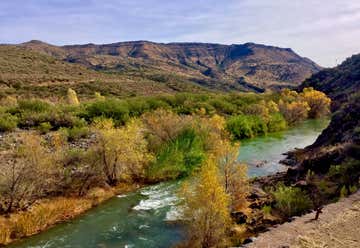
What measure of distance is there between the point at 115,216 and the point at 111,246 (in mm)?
4724

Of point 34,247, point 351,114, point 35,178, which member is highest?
point 351,114

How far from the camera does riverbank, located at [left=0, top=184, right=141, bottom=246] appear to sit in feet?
68.6

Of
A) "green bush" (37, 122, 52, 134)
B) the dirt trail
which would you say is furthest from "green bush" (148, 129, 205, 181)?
the dirt trail

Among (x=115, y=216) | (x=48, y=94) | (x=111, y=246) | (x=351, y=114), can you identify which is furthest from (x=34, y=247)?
(x=48, y=94)

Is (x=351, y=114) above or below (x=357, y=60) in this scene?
below

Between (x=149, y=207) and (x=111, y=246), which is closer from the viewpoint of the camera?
(x=111, y=246)

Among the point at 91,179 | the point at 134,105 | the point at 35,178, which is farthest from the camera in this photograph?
the point at 134,105

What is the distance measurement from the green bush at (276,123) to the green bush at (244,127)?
2.86 metres

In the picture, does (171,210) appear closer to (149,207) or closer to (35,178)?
(149,207)

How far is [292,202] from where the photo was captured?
22031mm

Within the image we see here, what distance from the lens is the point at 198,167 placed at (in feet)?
111

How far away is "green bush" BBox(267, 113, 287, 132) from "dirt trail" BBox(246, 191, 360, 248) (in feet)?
146

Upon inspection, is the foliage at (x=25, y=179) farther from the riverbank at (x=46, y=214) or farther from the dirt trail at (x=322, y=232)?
the dirt trail at (x=322, y=232)

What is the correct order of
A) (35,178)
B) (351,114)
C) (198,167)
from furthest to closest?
(351,114)
(198,167)
(35,178)
